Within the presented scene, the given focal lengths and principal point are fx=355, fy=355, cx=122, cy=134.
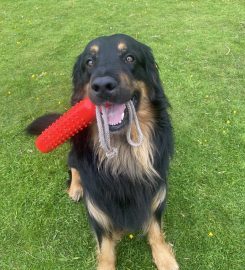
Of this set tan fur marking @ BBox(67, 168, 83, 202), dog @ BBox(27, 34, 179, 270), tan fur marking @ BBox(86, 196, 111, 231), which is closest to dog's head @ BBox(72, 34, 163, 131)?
dog @ BBox(27, 34, 179, 270)

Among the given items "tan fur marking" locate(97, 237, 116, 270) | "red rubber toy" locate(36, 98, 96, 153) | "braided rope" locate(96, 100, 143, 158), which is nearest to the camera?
"braided rope" locate(96, 100, 143, 158)

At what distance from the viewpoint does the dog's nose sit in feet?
6.63

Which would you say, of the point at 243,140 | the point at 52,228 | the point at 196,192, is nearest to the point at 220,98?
the point at 243,140

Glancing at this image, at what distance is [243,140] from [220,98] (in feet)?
2.69

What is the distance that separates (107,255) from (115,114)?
1.22 metres

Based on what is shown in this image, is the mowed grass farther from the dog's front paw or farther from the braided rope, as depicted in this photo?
the braided rope

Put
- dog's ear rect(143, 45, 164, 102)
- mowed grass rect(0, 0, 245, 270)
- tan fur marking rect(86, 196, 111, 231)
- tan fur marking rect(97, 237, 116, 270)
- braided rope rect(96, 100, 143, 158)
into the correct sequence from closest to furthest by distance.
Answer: braided rope rect(96, 100, 143, 158), dog's ear rect(143, 45, 164, 102), tan fur marking rect(86, 196, 111, 231), tan fur marking rect(97, 237, 116, 270), mowed grass rect(0, 0, 245, 270)

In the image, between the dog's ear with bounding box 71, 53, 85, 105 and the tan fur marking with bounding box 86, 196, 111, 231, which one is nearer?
the dog's ear with bounding box 71, 53, 85, 105

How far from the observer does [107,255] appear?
9.25 ft

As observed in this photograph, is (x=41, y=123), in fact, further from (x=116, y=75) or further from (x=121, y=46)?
(x=116, y=75)

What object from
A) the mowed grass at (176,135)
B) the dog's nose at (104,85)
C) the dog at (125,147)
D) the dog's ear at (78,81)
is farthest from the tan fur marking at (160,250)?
the dog's nose at (104,85)

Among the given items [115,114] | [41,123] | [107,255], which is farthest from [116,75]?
[41,123]

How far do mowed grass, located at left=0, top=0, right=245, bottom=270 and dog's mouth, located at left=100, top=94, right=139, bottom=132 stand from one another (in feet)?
4.05

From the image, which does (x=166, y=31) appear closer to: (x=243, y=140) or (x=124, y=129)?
(x=243, y=140)
